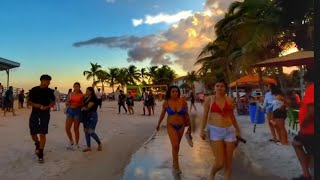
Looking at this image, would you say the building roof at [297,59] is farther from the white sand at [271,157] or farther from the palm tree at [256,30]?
the palm tree at [256,30]

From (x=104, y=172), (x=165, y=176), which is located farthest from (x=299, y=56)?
(x=104, y=172)

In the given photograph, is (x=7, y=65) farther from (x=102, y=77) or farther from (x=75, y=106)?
(x=102, y=77)

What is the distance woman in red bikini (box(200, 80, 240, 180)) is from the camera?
693 cm

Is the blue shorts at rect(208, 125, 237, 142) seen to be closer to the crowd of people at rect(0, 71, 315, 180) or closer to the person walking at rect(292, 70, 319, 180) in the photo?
the crowd of people at rect(0, 71, 315, 180)

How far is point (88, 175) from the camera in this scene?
27.7 ft

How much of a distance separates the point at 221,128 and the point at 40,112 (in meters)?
4.63

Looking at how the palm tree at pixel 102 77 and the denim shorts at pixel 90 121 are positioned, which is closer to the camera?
the denim shorts at pixel 90 121

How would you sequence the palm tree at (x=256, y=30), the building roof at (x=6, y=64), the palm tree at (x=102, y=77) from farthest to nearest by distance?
1. the palm tree at (x=102, y=77)
2. the building roof at (x=6, y=64)
3. the palm tree at (x=256, y=30)

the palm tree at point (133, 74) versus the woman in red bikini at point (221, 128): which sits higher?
the palm tree at point (133, 74)

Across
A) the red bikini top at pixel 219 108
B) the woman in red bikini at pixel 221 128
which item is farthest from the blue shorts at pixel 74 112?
the red bikini top at pixel 219 108

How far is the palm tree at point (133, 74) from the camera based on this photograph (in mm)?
107125

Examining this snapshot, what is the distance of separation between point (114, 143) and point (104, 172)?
4.95 meters

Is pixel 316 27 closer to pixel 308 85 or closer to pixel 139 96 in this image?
pixel 308 85

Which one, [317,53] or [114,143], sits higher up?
[317,53]
